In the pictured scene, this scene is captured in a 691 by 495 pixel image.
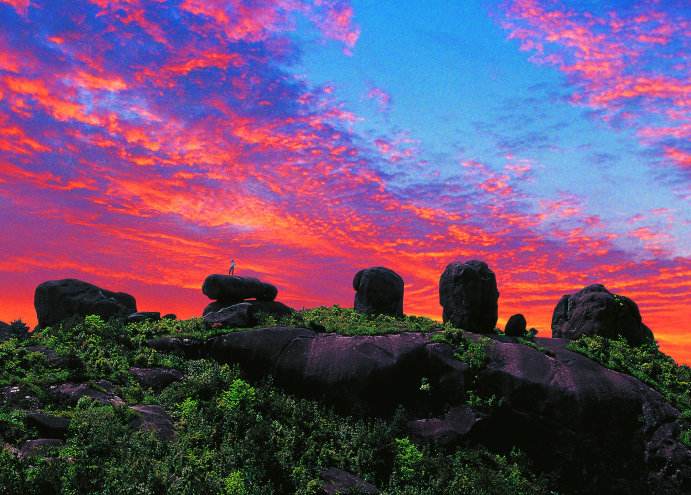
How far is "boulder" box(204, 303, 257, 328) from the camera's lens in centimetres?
2972

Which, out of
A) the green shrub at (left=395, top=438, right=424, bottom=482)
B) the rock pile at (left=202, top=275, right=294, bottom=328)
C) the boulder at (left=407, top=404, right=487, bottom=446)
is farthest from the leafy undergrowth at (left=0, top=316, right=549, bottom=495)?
the rock pile at (left=202, top=275, right=294, bottom=328)

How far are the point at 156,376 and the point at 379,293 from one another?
47.0 ft

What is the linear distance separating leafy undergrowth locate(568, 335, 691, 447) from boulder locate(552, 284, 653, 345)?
27.6 inches

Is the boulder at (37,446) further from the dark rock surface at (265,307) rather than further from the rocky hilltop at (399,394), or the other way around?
the dark rock surface at (265,307)

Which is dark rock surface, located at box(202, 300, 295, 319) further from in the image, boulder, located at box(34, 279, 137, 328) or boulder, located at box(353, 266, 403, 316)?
boulder, located at box(34, 279, 137, 328)

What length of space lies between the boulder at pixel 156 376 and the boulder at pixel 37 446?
653 cm

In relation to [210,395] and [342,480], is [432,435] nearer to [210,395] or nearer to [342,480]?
[342,480]

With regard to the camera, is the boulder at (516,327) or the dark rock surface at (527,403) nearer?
the dark rock surface at (527,403)

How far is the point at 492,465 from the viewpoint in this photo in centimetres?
2247

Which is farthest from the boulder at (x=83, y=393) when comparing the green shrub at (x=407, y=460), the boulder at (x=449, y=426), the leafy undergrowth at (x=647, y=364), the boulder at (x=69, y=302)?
the leafy undergrowth at (x=647, y=364)

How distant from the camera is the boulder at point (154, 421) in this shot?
20344 millimetres

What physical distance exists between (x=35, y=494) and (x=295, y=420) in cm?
997

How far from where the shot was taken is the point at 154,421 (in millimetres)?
21109

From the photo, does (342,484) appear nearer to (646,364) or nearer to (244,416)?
(244,416)
